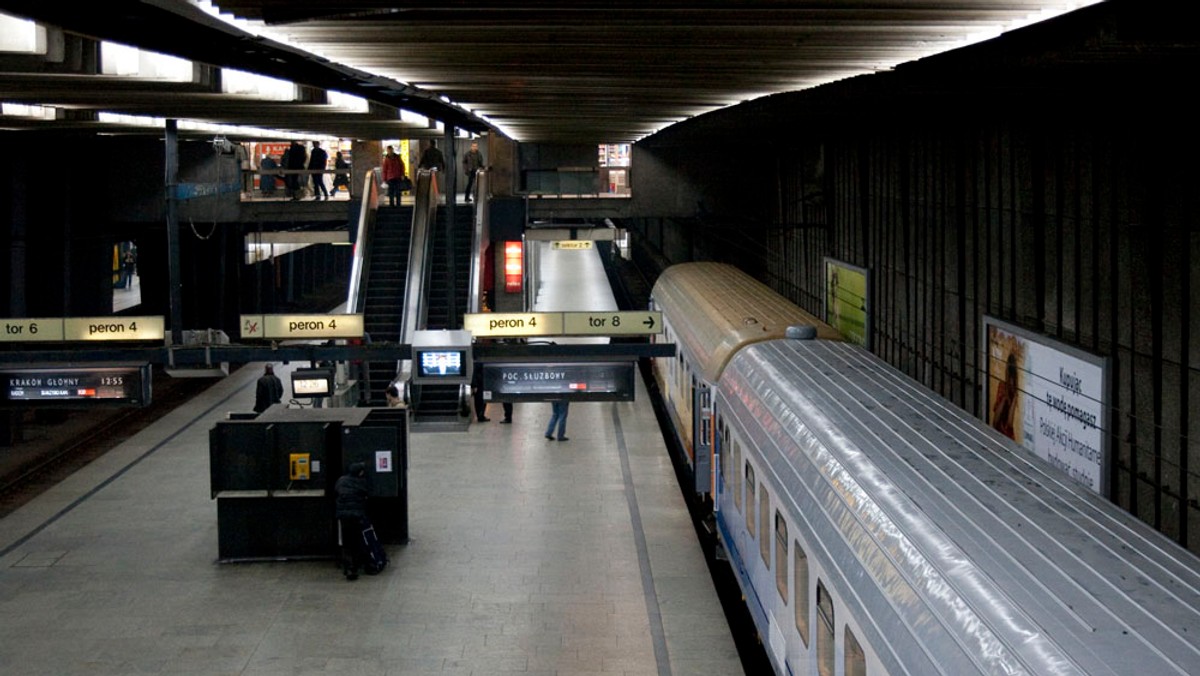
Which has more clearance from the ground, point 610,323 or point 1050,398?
point 610,323

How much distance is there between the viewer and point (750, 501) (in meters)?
10.5

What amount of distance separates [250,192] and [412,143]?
7.68 m

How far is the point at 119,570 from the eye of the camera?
1393cm

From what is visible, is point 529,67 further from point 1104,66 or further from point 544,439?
point 544,439

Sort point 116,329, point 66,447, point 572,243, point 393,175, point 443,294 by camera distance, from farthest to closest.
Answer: point 572,243 → point 393,175 → point 443,294 → point 66,447 → point 116,329

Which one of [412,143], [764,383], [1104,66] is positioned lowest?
[764,383]

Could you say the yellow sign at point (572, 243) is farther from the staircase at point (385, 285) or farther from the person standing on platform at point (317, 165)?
the person standing on platform at point (317, 165)

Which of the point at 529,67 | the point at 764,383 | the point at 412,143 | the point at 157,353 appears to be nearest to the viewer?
the point at 529,67

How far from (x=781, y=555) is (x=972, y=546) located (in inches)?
127

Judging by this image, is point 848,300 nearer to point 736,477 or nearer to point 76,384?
point 736,477

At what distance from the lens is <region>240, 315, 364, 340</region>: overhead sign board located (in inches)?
624

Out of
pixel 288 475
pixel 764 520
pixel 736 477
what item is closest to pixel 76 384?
pixel 288 475

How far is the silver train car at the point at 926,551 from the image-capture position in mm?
4875

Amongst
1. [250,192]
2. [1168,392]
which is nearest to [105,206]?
[250,192]
